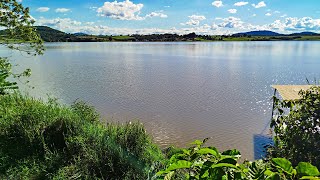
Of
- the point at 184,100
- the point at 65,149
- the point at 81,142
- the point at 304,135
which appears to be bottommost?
the point at 184,100

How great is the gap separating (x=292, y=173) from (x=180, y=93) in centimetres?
2100

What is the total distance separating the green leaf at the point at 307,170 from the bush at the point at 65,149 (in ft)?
13.7

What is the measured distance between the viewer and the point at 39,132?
7.12 metres

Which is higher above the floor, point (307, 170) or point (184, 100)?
point (307, 170)

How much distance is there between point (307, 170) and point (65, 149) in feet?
21.0

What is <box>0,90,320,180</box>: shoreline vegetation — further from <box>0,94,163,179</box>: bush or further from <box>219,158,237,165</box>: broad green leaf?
<box>219,158,237,165</box>: broad green leaf

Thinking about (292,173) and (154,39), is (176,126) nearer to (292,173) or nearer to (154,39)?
(292,173)

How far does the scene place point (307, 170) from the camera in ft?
3.83

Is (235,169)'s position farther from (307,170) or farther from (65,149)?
(65,149)

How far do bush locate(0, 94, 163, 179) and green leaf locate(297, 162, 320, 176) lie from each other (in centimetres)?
416

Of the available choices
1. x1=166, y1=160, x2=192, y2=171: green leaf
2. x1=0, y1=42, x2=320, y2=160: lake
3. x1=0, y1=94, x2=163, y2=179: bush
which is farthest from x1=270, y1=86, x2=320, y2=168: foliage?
x1=0, y1=42, x2=320, y2=160: lake

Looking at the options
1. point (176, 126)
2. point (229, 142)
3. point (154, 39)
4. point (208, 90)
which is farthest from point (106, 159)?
point (154, 39)

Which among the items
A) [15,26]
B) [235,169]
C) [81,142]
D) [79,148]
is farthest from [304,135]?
[15,26]

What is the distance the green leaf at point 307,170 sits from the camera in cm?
→ 115
